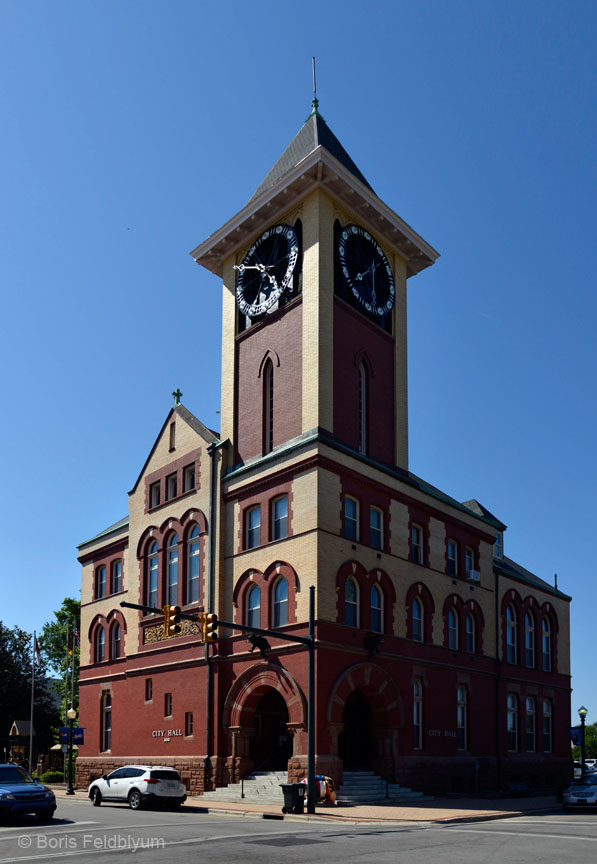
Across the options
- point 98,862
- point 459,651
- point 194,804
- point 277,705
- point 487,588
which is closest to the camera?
point 98,862

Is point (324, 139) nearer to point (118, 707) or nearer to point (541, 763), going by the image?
point (118, 707)

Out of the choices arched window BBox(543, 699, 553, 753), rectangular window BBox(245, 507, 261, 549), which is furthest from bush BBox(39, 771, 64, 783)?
arched window BBox(543, 699, 553, 753)

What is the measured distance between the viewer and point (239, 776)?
34344 mm

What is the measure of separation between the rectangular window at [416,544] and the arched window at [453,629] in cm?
369

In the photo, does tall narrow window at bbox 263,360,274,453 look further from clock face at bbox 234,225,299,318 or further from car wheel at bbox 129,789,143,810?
car wheel at bbox 129,789,143,810

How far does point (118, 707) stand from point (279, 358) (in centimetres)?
1918

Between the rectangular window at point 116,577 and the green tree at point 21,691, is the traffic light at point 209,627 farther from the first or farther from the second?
the green tree at point 21,691

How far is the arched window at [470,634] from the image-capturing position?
1698 inches

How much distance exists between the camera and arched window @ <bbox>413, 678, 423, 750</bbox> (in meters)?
36.9

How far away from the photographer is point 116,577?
47.0 m

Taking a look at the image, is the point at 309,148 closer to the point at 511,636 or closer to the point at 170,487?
the point at 170,487

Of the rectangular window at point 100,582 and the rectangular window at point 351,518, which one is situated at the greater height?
the rectangular window at point 351,518

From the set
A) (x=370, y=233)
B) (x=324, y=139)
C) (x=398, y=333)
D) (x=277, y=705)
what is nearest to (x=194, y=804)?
(x=277, y=705)

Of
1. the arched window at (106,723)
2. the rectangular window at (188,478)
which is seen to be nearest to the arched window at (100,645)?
the arched window at (106,723)
